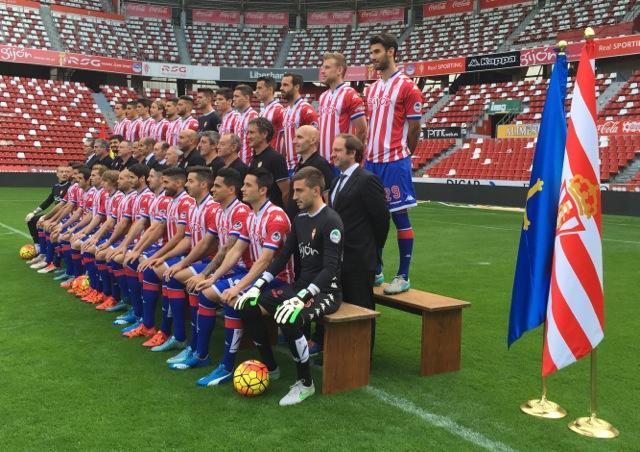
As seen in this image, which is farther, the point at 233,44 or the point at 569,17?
the point at 233,44

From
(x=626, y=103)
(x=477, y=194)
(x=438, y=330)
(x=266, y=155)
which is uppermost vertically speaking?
(x=626, y=103)

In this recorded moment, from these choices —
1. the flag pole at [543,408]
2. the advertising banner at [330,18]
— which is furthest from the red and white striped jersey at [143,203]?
the advertising banner at [330,18]

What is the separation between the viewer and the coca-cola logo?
93.1ft

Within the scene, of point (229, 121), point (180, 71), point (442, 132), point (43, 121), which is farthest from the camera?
point (180, 71)

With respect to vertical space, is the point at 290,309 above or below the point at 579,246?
below

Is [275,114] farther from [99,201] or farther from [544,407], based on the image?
[544,407]

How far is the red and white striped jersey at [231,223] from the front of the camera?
4723mm

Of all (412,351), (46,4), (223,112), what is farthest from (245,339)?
(46,4)

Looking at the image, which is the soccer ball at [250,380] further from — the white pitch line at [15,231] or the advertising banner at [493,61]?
the advertising banner at [493,61]

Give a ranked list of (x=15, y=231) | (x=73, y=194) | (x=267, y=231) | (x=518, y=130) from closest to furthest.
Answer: (x=267, y=231) < (x=73, y=194) < (x=15, y=231) < (x=518, y=130)

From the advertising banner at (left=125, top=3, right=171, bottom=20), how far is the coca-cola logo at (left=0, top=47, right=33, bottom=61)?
35.6 feet

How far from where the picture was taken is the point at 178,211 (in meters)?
5.60

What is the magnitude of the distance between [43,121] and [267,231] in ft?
90.9

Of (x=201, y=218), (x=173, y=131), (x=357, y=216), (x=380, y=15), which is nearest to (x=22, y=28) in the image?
(x=380, y=15)
